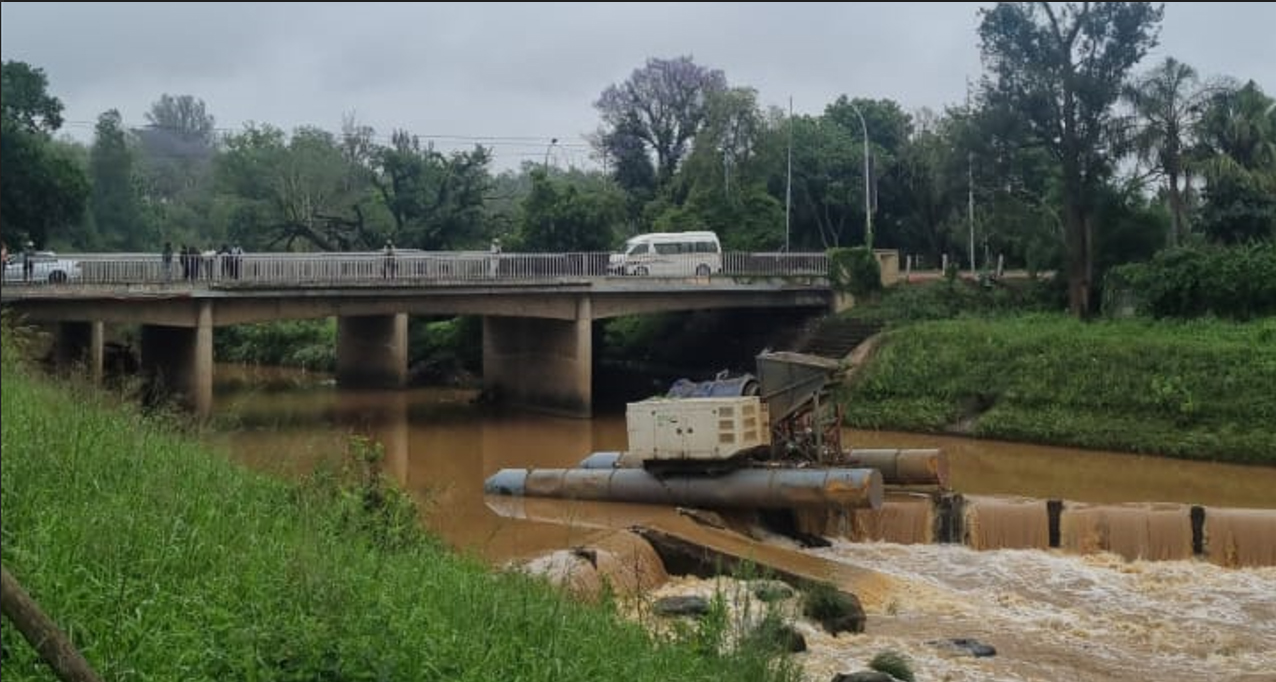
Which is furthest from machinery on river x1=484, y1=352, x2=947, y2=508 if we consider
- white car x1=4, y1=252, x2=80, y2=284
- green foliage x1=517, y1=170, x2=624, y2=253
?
green foliage x1=517, y1=170, x2=624, y2=253

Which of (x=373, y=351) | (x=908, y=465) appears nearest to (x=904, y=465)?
(x=908, y=465)

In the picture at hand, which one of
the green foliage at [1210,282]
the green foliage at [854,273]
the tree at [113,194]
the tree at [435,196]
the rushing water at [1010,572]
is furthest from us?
the tree at [113,194]

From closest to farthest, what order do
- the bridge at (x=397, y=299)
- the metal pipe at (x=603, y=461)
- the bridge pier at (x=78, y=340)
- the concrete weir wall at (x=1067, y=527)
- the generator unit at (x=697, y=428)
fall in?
the concrete weir wall at (x=1067, y=527) → the generator unit at (x=697, y=428) → the metal pipe at (x=603, y=461) → the bridge at (x=397, y=299) → the bridge pier at (x=78, y=340)

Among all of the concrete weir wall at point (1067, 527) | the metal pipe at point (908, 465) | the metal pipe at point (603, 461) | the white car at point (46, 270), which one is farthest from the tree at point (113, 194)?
the concrete weir wall at point (1067, 527)

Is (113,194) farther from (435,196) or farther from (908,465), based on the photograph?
(908,465)

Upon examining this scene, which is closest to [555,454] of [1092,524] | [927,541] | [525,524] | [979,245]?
[525,524]

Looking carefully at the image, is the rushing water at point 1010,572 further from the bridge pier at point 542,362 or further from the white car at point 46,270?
the white car at point 46,270

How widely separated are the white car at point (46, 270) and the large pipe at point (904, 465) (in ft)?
55.1

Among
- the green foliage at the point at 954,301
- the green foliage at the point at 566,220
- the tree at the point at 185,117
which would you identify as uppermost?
the tree at the point at 185,117

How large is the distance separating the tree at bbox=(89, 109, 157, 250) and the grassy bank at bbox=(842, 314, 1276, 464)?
51902 millimetres

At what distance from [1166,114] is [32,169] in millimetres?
36674

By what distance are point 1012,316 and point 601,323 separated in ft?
60.5

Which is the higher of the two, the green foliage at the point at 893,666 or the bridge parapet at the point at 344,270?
the bridge parapet at the point at 344,270

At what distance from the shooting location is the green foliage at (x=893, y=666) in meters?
12.0
